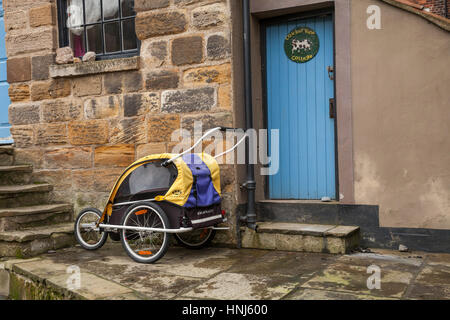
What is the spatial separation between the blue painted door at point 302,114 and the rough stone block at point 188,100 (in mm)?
771

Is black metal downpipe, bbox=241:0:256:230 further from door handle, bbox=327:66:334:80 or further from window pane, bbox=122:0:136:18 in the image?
window pane, bbox=122:0:136:18

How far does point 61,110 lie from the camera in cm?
603

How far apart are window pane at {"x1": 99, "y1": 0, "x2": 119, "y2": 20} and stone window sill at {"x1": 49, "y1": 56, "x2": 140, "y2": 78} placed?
66 cm

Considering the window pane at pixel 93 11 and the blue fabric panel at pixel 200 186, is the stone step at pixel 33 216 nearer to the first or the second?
the blue fabric panel at pixel 200 186

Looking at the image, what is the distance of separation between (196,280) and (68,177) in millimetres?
2923

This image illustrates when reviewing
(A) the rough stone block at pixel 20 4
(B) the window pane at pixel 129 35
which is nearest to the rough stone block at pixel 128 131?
(B) the window pane at pixel 129 35

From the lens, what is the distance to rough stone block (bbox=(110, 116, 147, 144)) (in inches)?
218

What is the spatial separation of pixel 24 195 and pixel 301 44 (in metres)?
3.77

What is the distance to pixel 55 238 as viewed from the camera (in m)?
5.24

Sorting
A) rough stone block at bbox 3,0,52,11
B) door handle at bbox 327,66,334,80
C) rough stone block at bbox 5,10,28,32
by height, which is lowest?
door handle at bbox 327,66,334,80

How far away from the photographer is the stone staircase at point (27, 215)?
4.96 m

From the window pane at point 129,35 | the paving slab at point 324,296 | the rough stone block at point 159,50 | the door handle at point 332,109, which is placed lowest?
the paving slab at point 324,296

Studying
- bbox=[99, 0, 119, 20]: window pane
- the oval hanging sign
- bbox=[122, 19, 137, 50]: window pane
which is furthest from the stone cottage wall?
the oval hanging sign
